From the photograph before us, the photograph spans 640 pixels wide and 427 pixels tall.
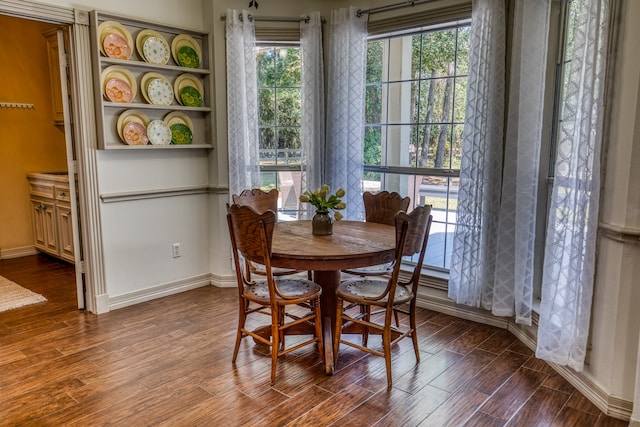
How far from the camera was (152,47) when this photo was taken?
3.72m

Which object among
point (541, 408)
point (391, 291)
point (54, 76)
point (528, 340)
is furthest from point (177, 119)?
point (541, 408)

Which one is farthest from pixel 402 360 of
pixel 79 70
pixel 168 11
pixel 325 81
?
pixel 168 11

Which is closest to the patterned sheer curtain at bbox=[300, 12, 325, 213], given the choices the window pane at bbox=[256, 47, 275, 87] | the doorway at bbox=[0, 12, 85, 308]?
the window pane at bbox=[256, 47, 275, 87]

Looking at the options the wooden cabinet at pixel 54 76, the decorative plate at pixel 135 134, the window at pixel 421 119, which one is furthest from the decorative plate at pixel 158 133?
the wooden cabinet at pixel 54 76

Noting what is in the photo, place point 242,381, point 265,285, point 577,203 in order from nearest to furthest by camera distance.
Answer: point 577,203 → point 242,381 → point 265,285

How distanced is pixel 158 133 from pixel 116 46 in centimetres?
71

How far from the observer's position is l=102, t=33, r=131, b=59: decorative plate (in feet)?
11.3

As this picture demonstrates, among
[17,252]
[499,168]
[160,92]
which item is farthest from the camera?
[17,252]

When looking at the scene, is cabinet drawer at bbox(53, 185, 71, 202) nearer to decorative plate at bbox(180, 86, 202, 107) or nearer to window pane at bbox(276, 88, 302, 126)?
decorative plate at bbox(180, 86, 202, 107)

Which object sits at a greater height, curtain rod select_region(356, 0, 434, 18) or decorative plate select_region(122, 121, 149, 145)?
curtain rod select_region(356, 0, 434, 18)

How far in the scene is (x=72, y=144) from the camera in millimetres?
3543

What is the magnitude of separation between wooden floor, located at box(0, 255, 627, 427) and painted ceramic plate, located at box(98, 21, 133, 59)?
202cm

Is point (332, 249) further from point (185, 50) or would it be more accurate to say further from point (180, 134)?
point (185, 50)

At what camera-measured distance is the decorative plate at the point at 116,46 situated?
346cm
